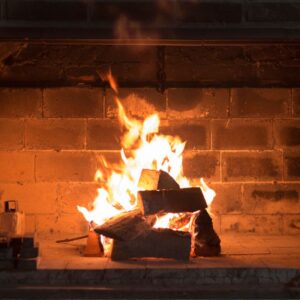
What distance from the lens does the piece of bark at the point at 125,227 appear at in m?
7.29

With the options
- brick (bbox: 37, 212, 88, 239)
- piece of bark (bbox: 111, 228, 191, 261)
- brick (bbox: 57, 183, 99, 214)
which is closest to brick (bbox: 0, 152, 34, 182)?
brick (bbox: 57, 183, 99, 214)

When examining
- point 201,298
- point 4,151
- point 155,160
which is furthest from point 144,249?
point 4,151

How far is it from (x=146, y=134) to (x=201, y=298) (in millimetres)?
3162

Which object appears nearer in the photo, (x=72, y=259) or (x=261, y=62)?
(x=72, y=259)

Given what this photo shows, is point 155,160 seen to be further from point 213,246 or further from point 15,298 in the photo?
point 15,298

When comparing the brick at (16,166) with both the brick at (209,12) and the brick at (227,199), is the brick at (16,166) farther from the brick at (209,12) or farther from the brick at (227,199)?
the brick at (209,12)

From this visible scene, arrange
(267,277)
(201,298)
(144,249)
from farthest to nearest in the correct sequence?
(144,249), (267,277), (201,298)

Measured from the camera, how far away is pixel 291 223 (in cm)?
926

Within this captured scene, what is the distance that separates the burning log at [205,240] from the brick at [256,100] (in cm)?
206

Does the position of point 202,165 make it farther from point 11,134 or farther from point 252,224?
point 11,134

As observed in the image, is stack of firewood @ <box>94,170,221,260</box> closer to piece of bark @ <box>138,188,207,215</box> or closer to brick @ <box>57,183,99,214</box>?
piece of bark @ <box>138,188,207,215</box>

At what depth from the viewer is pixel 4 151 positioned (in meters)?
9.04

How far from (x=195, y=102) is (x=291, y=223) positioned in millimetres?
2032

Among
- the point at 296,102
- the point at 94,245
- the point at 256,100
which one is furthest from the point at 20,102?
the point at 296,102
